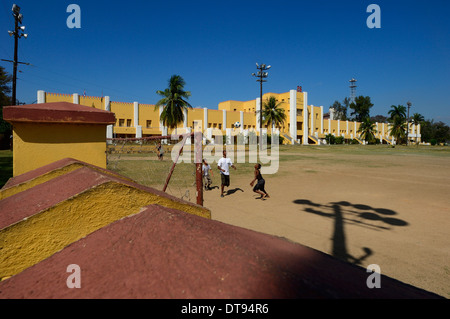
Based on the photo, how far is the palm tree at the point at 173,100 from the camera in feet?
123

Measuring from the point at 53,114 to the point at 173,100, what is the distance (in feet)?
116

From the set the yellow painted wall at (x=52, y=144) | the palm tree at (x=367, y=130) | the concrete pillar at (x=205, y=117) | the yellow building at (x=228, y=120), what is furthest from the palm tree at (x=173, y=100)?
the palm tree at (x=367, y=130)

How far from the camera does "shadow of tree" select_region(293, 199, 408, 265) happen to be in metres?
5.14

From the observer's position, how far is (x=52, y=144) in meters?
3.54

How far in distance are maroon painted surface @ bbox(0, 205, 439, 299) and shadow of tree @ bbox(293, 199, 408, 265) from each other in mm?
4250

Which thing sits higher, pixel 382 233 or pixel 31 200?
pixel 31 200

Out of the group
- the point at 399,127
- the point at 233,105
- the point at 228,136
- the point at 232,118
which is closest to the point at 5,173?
the point at 228,136

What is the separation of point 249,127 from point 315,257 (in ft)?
180

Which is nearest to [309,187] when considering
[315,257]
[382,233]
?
[382,233]

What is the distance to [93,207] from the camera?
139 cm

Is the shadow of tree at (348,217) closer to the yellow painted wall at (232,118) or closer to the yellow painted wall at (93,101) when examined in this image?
the yellow painted wall at (93,101)

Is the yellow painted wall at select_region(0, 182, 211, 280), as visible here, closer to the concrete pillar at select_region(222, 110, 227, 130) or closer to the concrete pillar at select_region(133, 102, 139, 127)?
the concrete pillar at select_region(133, 102, 139, 127)
